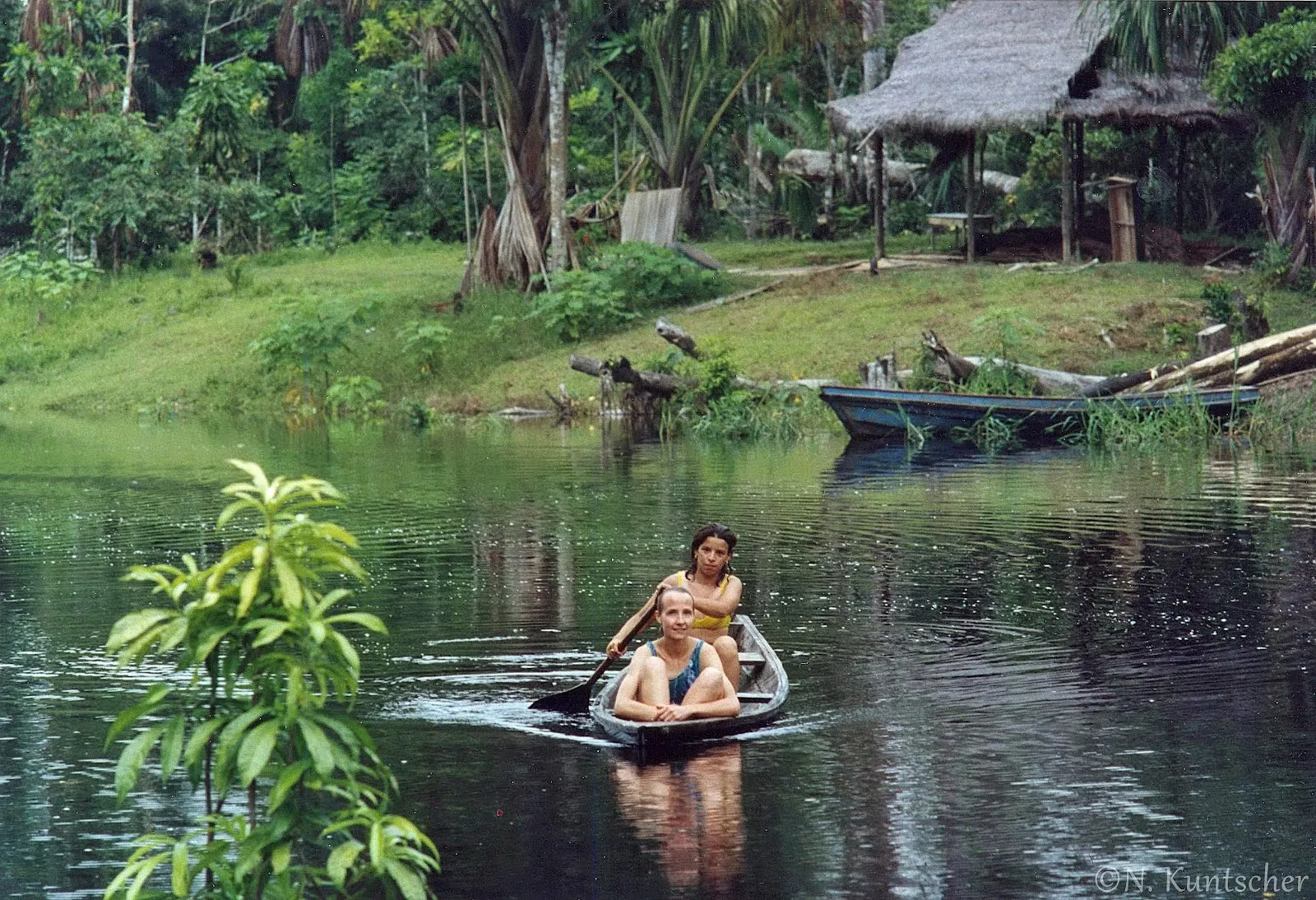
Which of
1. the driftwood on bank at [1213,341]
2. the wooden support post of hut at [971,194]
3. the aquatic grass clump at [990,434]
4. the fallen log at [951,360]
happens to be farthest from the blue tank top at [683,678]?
the wooden support post of hut at [971,194]

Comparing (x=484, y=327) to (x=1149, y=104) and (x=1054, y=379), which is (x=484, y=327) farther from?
(x=1149, y=104)

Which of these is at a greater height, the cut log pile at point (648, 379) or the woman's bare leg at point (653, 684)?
the cut log pile at point (648, 379)

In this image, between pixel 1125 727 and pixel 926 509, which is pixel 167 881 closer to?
pixel 1125 727

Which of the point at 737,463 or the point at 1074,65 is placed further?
the point at 1074,65

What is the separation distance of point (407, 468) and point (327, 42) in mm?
24525

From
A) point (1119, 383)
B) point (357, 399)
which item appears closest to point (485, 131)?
point (357, 399)

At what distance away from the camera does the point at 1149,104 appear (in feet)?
93.1

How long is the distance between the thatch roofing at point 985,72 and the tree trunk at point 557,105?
4.41 meters

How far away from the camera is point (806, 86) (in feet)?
129

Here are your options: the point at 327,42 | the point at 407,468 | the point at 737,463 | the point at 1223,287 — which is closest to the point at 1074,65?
the point at 1223,287

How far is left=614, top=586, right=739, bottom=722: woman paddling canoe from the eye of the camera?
8891 millimetres

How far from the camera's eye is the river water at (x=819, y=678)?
7156mm

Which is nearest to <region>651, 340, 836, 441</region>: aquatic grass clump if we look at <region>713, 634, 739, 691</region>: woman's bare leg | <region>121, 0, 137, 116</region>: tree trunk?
<region>713, 634, 739, 691</region>: woman's bare leg

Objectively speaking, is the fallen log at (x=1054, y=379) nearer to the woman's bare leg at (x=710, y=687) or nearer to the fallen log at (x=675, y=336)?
the fallen log at (x=675, y=336)
